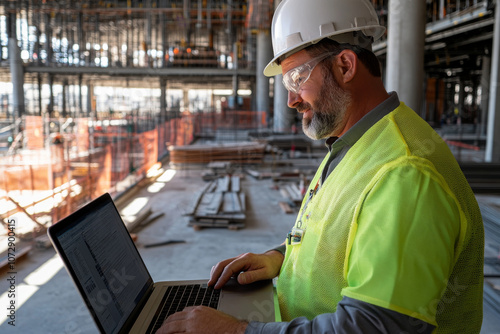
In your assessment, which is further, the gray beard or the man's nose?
the man's nose

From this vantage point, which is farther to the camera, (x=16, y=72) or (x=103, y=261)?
(x=16, y=72)

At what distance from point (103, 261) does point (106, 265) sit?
24mm

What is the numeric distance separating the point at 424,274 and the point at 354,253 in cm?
22

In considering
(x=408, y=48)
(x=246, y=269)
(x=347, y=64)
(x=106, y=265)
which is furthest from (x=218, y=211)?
(x=347, y=64)

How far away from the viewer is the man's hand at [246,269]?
2289 mm

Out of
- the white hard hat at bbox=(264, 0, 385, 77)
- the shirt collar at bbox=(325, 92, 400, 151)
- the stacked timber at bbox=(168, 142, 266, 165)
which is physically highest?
the white hard hat at bbox=(264, 0, 385, 77)

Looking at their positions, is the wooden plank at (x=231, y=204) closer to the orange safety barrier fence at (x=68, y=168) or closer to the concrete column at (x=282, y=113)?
the orange safety barrier fence at (x=68, y=168)

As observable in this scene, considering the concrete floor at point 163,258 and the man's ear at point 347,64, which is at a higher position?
the man's ear at point 347,64

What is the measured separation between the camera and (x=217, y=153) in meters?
16.5

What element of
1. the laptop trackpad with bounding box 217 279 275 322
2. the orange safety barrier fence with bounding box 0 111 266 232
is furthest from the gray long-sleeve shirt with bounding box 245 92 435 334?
the orange safety barrier fence with bounding box 0 111 266 232

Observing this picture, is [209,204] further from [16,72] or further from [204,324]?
[16,72]

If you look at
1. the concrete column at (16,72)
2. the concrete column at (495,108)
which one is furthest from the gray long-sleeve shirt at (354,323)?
the concrete column at (16,72)

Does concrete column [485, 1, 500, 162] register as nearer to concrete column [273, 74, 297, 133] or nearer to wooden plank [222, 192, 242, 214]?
wooden plank [222, 192, 242, 214]

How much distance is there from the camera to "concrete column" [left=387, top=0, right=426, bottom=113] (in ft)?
35.0
